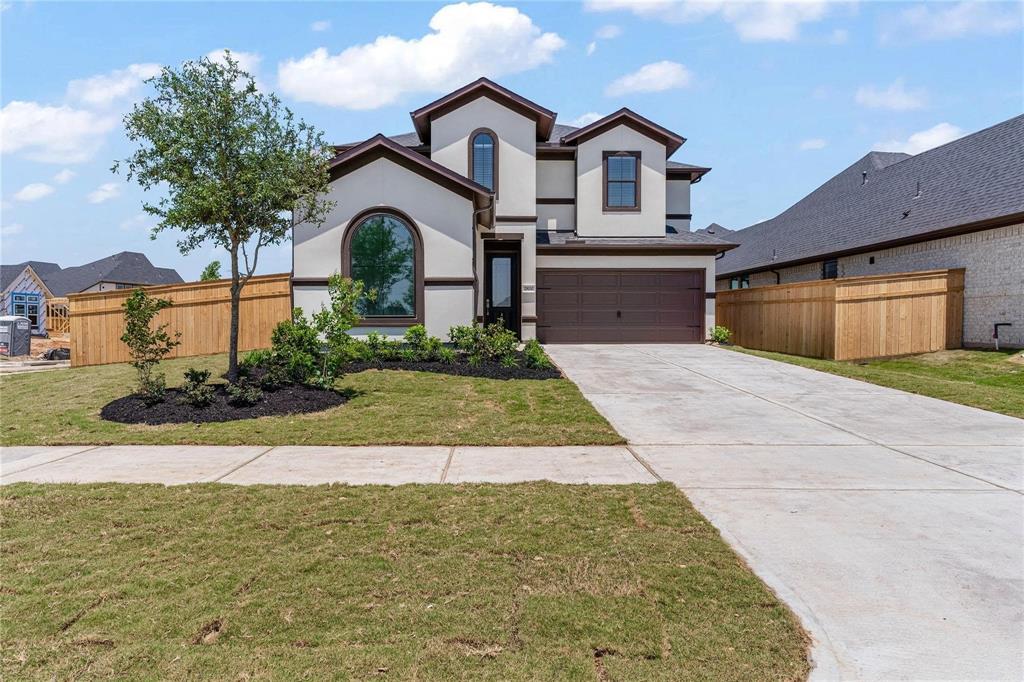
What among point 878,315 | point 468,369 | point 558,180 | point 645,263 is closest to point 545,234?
point 558,180

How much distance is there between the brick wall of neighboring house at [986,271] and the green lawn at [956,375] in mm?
819

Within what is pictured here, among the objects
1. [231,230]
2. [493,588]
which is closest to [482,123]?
[231,230]

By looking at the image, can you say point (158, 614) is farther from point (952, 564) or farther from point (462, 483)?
point (952, 564)

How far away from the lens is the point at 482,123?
58.6 ft

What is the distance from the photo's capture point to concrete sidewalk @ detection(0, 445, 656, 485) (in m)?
5.67

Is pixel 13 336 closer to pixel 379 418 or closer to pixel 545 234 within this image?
pixel 545 234

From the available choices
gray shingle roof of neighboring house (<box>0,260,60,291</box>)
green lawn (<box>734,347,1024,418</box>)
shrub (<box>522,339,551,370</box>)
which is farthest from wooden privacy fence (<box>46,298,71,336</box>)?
green lawn (<box>734,347,1024,418</box>)

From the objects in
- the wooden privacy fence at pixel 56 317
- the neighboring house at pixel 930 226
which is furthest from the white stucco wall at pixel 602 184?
the wooden privacy fence at pixel 56 317

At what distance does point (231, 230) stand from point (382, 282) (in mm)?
4400

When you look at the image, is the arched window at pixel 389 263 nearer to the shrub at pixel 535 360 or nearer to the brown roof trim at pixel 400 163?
the brown roof trim at pixel 400 163

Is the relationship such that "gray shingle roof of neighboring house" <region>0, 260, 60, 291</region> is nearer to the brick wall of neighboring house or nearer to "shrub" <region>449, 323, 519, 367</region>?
"shrub" <region>449, 323, 519, 367</region>

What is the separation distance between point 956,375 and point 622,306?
9.27 m

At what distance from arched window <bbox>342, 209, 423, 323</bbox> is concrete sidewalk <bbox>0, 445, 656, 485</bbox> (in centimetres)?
710

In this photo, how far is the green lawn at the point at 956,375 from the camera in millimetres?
10086
